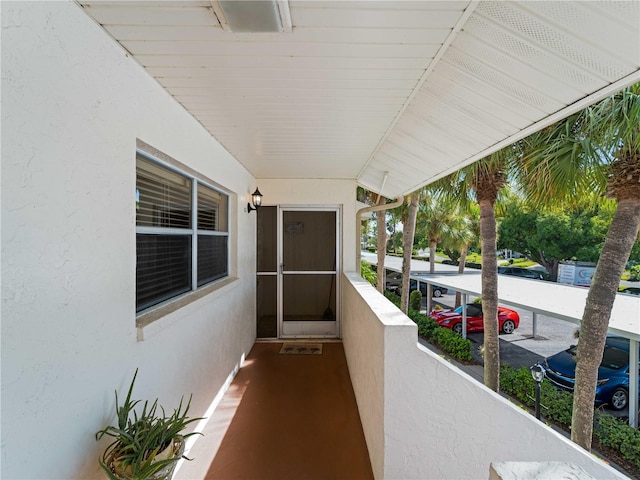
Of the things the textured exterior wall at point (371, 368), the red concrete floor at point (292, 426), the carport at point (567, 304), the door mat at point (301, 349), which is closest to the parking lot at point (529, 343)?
the carport at point (567, 304)

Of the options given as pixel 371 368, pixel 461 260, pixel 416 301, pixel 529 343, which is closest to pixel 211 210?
pixel 371 368

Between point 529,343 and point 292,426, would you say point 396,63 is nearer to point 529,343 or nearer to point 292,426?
point 292,426

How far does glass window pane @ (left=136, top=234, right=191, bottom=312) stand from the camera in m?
1.96

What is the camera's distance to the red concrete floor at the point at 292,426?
2.30 meters

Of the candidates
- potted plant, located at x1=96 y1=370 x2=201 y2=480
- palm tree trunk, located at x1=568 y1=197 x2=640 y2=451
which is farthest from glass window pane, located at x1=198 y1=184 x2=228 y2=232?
palm tree trunk, located at x1=568 y1=197 x2=640 y2=451

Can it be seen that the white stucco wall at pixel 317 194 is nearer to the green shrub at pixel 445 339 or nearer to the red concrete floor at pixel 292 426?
the red concrete floor at pixel 292 426

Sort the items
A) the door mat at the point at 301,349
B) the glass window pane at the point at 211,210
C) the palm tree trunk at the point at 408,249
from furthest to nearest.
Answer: the palm tree trunk at the point at 408,249
the door mat at the point at 301,349
the glass window pane at the point at 211,210

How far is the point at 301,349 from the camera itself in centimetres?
459

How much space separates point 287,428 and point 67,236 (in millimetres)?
2523

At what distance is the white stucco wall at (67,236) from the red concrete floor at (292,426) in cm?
108

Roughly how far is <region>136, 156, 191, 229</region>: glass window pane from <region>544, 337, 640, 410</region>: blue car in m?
8.21

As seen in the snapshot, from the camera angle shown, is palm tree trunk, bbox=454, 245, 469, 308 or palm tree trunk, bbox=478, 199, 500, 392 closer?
palm tree trunk, bbox=478, 199, 500, 392

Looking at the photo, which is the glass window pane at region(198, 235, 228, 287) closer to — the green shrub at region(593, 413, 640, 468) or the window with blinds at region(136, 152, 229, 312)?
the window with blinds at region(136, 152, 229, 312)

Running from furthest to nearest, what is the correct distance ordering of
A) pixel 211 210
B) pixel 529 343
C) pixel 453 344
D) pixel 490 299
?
pixel 529 343 → pixel 453 344 → pixel 490 299 → pixel 211 210
